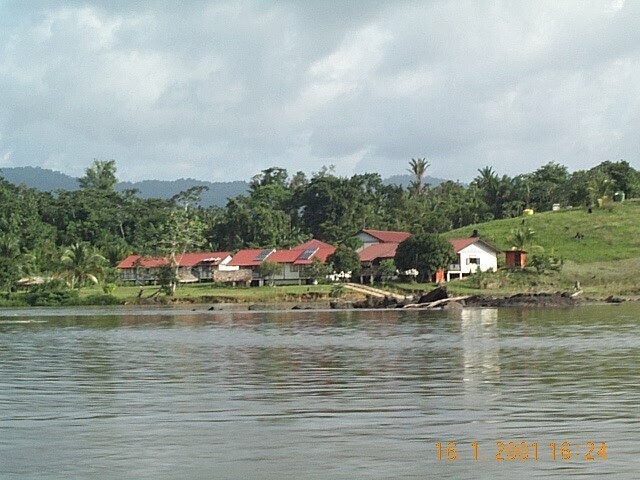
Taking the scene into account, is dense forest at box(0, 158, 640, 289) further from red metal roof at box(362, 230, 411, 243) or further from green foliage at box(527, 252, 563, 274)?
green foliage at box(527, 252, 563, 274)

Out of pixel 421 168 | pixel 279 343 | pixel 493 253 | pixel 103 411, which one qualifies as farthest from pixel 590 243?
pixel 103 411

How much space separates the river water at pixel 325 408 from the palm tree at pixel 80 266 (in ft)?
191

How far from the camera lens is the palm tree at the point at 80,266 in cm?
9675

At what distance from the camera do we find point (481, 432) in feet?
53.7

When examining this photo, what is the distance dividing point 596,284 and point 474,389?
65.1 meters

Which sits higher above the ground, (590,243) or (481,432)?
(590,243)

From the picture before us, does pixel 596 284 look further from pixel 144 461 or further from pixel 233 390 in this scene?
pixel 144 461

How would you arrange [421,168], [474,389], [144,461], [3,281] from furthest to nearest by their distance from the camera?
[421,168] → [3,281] → [474,389] → [144,461]

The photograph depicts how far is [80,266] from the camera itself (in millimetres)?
97125

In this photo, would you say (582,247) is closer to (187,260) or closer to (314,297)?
(314,297)

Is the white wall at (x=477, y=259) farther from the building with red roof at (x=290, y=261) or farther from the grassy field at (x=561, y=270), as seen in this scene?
the building with red roof at (x=290, y=261)

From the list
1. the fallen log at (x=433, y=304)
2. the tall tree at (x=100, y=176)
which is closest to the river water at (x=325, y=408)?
the fallen log at (x=433, y=304)

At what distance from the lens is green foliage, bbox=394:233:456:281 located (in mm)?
86688
